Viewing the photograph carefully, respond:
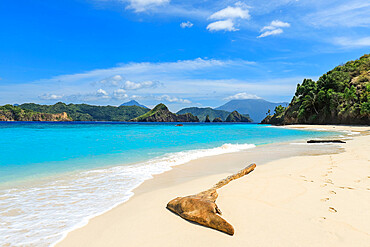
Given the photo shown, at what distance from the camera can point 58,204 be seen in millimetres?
4789

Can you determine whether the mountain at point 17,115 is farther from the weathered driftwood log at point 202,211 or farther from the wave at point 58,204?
the weathered driftwood log at point 202,211

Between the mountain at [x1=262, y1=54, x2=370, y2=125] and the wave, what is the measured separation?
60.4 meters

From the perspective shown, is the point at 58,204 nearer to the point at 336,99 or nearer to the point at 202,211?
the point at 202,211

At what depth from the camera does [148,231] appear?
332 centimetres

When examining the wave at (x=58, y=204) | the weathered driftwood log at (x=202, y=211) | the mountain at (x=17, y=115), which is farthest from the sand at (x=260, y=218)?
the mountain at (x=17, y=115)

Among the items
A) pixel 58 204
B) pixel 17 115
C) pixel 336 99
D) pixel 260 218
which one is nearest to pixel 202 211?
pixel 260 218

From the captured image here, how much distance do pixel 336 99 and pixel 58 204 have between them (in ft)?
249

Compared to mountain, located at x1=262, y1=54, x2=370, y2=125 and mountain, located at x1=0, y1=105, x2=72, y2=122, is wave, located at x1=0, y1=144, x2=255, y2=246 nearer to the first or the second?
mountain, located at x1=262, y1=54, x2=370, y2=125

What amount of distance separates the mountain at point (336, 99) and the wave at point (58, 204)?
6038 cm

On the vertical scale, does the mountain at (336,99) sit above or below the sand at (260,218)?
above

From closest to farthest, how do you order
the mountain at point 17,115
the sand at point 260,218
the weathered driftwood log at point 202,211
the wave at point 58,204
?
the sand at point 260,218, the weathered driftwood log at point 202,211, the wave at point 58,204, the mountain at point 17,115

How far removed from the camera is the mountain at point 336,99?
54.1m

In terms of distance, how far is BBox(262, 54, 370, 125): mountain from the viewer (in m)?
54.1

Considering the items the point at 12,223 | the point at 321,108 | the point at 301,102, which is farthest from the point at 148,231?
the point at 301,102
